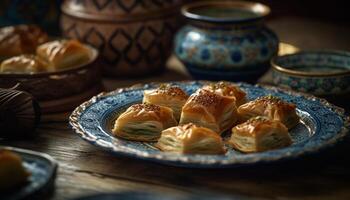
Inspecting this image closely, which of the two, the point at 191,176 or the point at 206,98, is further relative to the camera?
the point at 206,98

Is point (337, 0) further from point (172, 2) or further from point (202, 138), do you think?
point (202, 138)

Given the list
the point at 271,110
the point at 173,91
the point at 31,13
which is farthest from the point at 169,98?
the point at 31,13

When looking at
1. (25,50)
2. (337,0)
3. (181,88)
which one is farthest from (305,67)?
(337,0)

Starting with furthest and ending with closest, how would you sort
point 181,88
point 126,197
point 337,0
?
point 337,0
point 181,88
point 126,197

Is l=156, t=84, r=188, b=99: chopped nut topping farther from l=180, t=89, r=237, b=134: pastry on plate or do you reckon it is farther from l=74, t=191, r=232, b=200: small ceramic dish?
l=74, t=191, r=232, b=200: small ceramic dish

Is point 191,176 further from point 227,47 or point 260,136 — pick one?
point 227,47

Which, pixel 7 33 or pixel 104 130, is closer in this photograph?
pixel 104 130

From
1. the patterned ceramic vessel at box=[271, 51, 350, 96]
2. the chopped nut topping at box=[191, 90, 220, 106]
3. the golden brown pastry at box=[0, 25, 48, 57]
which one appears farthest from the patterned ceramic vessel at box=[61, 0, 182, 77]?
the chopped nut topping at box=[191, 90, 220, 106]
